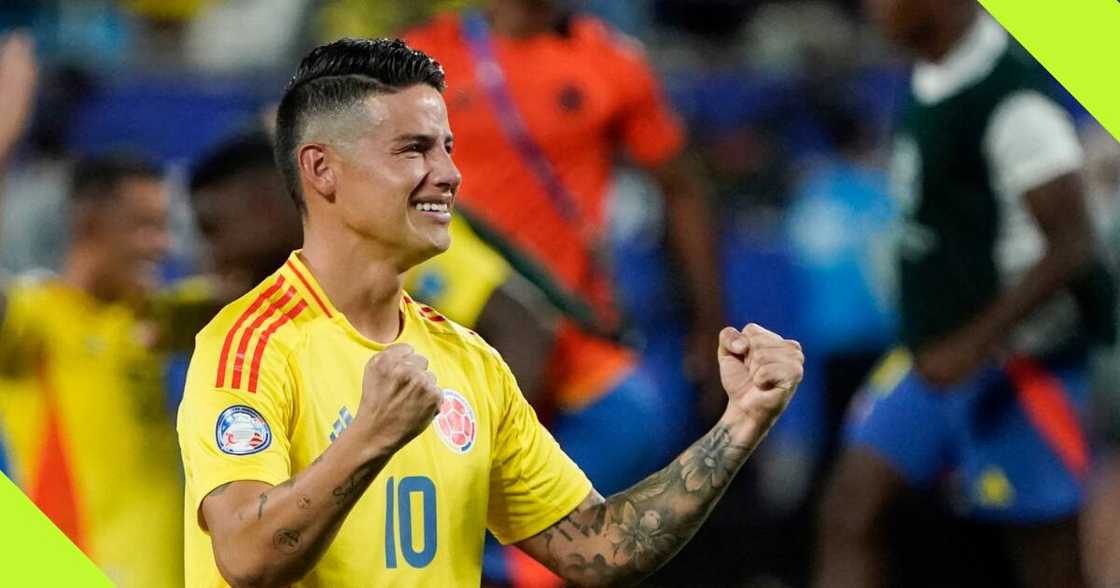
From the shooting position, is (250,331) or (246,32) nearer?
(250,331)

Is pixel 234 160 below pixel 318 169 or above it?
above

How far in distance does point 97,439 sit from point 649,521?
3.04m

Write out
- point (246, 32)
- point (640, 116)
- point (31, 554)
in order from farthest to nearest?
point (246, 32)
point (640, 116)
point (31, 554)

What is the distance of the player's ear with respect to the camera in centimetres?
370

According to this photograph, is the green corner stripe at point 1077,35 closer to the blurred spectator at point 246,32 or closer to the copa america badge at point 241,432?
the copa america badge at point 241,432

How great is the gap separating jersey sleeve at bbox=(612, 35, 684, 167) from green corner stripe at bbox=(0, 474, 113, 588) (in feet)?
11.8

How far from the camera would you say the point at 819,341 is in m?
10.2

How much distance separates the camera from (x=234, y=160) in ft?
19.4

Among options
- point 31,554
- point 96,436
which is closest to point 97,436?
point 96,436

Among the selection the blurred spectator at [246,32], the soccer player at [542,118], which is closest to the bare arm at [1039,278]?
the soccer player at [542,118]

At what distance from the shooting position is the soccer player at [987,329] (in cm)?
656

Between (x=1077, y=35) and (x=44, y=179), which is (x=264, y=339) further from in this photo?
(x=44, y=179)

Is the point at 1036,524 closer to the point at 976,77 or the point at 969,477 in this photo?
the point at 969,477

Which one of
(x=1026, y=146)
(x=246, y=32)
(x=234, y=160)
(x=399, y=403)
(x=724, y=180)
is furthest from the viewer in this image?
(x=246, y=32)
